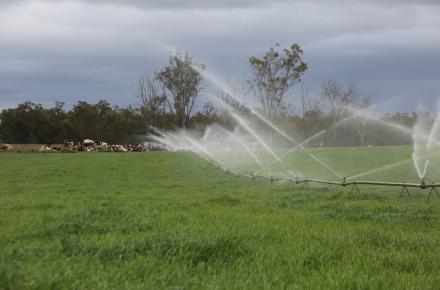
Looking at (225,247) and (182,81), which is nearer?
(225,247)

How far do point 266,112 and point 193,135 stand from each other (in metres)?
17.2

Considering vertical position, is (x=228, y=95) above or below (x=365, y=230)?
above

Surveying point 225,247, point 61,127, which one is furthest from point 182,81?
point 225,247

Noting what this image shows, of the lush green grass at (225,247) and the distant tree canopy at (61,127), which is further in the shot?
the distant tree canopy at (61,127)

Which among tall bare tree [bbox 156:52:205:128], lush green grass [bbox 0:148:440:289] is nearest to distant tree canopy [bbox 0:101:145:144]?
tall bare tree [bbox 156:52:205:128]

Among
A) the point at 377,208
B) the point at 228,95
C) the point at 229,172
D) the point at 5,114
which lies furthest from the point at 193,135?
the point at 377,208

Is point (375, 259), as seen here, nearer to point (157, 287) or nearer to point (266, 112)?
point (157, 287)

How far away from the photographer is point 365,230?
859cm

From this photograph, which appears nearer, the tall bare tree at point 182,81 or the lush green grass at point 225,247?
the lush green grass at point 225,247

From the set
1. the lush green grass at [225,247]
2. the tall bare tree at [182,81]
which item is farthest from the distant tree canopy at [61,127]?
the lush green grass at [225,247]

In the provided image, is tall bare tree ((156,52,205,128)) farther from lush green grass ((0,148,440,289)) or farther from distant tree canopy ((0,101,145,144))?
lush green grass ((0,148,440,289))

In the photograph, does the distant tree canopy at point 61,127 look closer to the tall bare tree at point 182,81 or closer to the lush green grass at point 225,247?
the tall bare tree at point 182,81

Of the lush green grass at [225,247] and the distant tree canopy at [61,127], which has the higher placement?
the distant tree canopy at [61,127]

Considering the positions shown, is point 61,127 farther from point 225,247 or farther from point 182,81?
point 225,247
